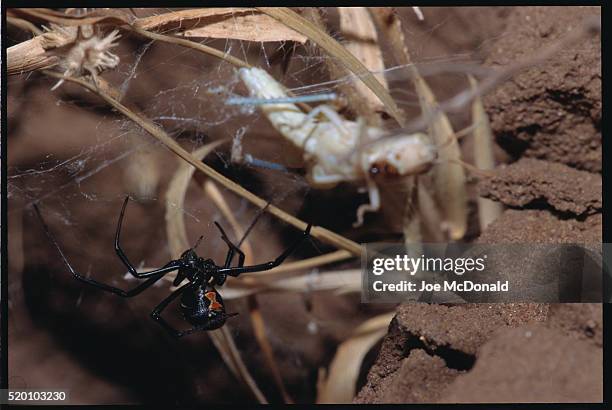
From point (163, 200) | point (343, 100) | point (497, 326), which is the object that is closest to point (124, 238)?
point (163, 200)

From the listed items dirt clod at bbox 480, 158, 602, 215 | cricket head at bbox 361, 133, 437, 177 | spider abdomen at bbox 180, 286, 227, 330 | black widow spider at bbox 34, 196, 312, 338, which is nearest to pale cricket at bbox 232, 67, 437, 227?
cricket head at bbox 361, 133, 437, 177

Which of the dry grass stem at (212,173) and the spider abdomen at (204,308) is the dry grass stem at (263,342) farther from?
the dry grass stem at (212,173)

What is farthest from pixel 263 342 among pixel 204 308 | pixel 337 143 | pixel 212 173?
pixel 337 143

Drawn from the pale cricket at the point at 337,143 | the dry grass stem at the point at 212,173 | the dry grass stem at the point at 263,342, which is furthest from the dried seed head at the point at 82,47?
the dry grass stem at the point at 263,342

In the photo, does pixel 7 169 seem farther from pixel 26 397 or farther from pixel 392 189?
pixel 392 189

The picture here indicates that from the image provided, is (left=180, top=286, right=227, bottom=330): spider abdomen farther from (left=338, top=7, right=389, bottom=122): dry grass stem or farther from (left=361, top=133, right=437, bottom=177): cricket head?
(left=338, top=7, right=389, bottom=122): dry grass stem

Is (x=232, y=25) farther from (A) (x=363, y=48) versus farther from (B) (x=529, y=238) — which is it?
(B) (x=529, y=238)
